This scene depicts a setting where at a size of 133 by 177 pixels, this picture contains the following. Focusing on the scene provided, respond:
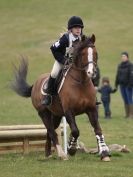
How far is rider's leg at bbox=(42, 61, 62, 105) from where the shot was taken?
12391 millimetres

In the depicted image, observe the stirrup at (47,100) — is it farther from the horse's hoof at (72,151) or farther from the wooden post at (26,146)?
the wooden post at (26,146)

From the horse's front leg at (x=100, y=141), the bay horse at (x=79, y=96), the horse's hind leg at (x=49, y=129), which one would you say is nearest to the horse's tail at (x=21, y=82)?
the horse's hind leg at (x=49, y=129)

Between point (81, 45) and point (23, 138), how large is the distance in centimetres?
298

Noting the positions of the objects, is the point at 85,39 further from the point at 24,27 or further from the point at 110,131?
the point at 24,27

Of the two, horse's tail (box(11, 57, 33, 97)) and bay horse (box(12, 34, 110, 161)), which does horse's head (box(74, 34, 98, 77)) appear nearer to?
bay horse (box(12, 34, 110, 161))

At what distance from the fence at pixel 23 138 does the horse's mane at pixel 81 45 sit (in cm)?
250

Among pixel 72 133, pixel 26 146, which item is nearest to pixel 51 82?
pixel 72 133

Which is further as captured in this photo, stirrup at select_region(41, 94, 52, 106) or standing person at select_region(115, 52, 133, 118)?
standing person at select_region(115, 52, 133, 118)

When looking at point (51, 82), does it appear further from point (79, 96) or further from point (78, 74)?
point (79, 96)

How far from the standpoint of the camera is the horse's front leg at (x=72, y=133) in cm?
1173

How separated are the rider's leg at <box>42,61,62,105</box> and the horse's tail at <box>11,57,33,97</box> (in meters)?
1.53

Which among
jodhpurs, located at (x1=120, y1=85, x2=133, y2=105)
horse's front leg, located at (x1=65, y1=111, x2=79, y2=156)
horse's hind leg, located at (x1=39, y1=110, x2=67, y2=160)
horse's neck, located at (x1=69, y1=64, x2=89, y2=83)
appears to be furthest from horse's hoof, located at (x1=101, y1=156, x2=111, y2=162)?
jodhpurs, located at (x1=120, y1=85, x2=133, y2=105)

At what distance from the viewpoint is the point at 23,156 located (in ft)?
43.0

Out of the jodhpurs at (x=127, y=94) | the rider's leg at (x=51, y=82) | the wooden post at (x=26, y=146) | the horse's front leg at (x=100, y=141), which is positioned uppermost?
the rider's leg at (x=51, y=82)
